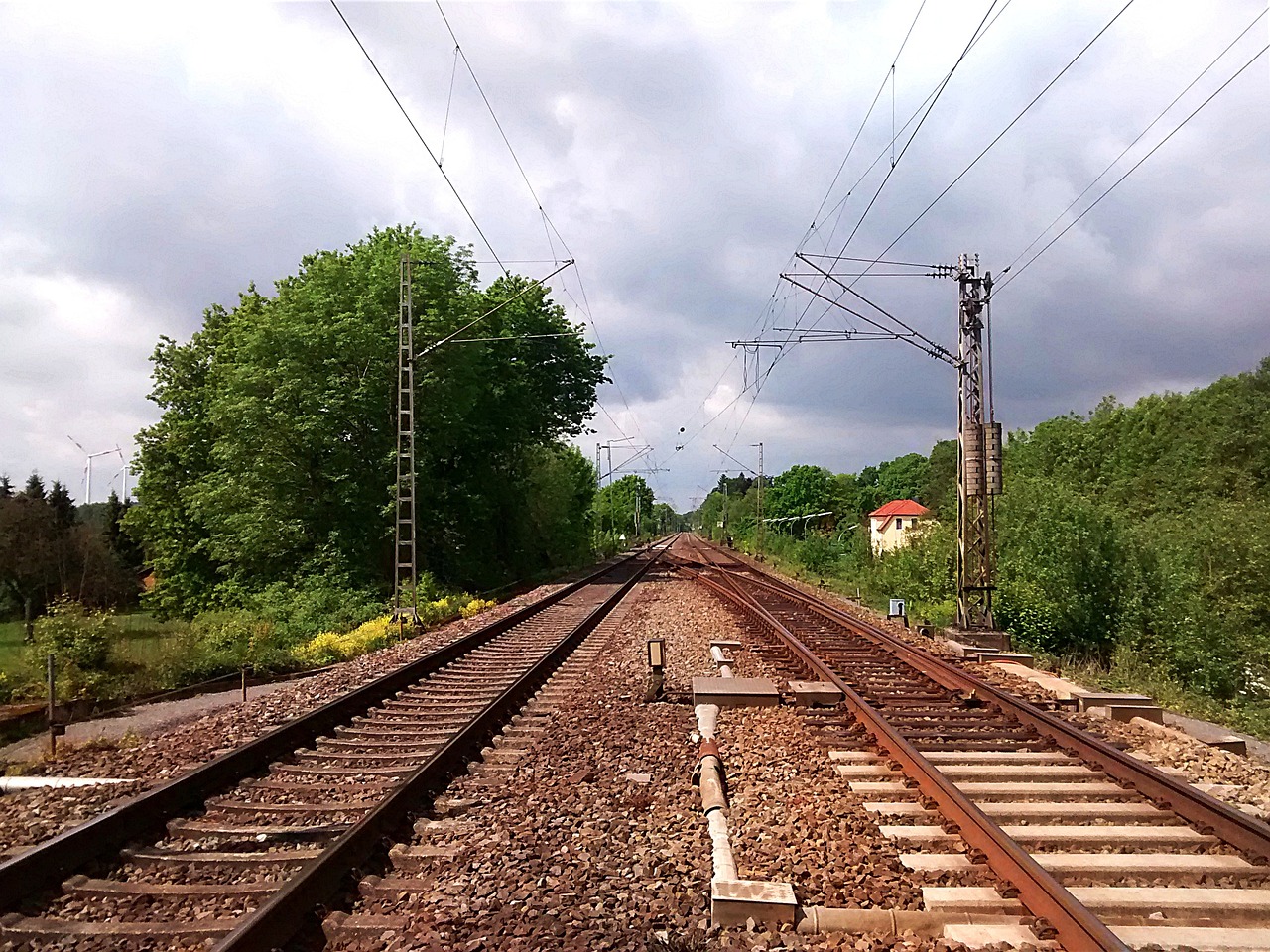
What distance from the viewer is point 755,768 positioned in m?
6.62

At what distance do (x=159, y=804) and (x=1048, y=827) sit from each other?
18.5 ft

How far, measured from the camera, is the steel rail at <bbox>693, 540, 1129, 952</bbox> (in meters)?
3.68

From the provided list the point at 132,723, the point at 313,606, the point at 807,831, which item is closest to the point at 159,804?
the point at 807,831

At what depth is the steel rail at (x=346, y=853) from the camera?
3.77 metres

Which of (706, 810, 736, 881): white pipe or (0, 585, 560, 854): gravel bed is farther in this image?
(0, 585, 560, 854): gravel bed

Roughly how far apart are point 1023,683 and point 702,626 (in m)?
6.90

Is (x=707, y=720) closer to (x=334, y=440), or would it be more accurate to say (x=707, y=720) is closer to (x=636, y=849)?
(x=636, y=849)

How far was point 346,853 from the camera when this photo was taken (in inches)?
184

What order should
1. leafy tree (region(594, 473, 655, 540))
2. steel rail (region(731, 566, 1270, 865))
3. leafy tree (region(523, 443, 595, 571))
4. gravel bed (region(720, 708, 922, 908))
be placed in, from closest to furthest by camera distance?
1. gravel bed (region(720, 708, 922, 908))
2. steel rail (region(731, 566, 1270, 865))
3. leafy tree (region(523, 443, 595, 571))
4. leafy tree (region(594, 473, 655, 540))

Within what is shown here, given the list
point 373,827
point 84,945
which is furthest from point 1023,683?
point 84,945

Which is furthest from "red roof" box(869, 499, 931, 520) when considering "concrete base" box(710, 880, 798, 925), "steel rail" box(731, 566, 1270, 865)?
"concrete base" box(710, 880, 798, 925)

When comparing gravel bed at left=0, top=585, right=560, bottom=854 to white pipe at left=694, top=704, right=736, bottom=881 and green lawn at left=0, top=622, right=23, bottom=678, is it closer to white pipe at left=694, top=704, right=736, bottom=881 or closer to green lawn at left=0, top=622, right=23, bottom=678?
white pipe at left=694, top=704, right=736, bottom=881

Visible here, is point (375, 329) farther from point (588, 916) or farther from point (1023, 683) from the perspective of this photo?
point (588, 916)

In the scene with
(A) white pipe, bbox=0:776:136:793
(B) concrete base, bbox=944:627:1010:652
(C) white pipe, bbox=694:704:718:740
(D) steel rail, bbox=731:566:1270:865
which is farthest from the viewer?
(B) concrete base, bbox=944:627:1010:652
